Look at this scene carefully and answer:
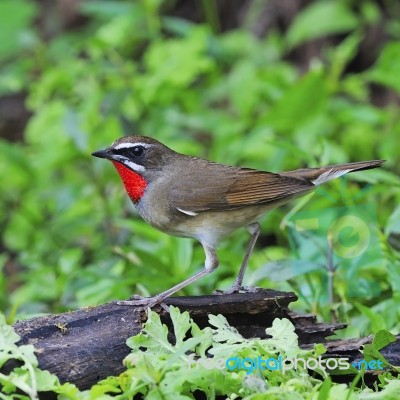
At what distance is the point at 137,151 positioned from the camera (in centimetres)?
537

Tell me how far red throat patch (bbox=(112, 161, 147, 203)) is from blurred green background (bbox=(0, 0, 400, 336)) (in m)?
0.59

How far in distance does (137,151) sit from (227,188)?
63 cm

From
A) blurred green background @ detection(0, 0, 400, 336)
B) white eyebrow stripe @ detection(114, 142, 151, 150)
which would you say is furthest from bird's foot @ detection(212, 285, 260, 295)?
white eyebrow stripe @ detection(114, 142, 151, 150)

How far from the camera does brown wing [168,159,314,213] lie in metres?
5.25

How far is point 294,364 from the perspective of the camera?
3637mm

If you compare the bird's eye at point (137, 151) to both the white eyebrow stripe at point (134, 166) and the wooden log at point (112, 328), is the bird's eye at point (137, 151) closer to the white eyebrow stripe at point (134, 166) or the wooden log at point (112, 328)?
the white eyebrow stripe at point (134, 166)

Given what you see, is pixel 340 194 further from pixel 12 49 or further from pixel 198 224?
pixel 12 49

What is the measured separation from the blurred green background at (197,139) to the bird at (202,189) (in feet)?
0.95

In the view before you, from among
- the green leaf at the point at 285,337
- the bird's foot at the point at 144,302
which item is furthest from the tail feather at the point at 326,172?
the green leaf at the point at 285,337

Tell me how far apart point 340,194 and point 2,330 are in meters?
2.78

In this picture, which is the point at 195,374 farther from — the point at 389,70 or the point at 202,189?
the point at 389,70

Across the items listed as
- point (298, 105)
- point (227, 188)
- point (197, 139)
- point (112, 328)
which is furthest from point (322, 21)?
point (112, 328)

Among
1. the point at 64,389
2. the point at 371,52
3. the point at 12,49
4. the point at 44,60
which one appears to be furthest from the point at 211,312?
the point at 12,49

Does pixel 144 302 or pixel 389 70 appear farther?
pixel 389 70
